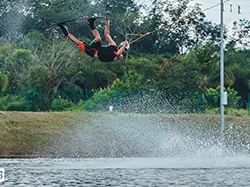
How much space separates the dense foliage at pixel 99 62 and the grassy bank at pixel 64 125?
3105 mm

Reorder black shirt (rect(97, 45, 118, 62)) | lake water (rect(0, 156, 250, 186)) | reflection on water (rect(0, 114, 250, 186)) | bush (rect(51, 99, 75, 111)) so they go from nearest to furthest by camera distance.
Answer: black shirt (rect(97, 45, 118, 62)) → lake water (rect(0, 156, 250, 186)) → reflection on water (rect(0, 114, 250, 186)) → bush (rect(51, 99, 75, 111))

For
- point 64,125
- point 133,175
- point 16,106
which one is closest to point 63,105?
point 16,106

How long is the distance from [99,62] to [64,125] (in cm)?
1412

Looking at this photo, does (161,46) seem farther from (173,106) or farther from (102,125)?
(102,125)

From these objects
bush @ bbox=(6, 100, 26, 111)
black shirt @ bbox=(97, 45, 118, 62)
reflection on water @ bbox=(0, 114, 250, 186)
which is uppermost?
black shirt @ bbox=(97, 45, 118, 62)

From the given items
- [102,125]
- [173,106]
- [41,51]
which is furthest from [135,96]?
[41,51]

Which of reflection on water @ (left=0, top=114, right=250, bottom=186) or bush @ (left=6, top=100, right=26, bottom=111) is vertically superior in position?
bush @ (left=6, top=100, right=26, bottom=111)

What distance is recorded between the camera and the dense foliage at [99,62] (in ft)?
87.8

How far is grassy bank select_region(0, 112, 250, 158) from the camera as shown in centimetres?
1834

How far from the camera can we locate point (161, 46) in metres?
41.1

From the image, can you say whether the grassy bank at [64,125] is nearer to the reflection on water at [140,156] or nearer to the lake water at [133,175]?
the reflection on water at [140,156]

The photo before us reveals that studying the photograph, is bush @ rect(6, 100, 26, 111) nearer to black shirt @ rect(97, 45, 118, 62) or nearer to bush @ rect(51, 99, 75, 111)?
bush @ rect(51, 99, 75, 111)

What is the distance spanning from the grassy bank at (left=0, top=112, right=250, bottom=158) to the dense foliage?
122 inches

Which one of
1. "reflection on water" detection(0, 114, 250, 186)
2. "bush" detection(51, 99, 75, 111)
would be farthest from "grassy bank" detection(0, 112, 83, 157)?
"bush" detection(51, 99, 75, 111)
